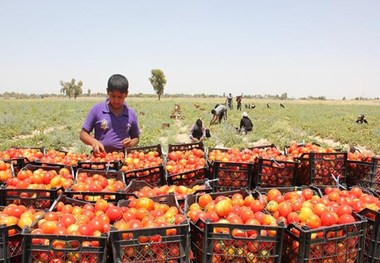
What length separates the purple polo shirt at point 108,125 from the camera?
5.06 metres

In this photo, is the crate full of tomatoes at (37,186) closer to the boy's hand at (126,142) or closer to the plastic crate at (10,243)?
Answer: the plastic crate at (10,243)

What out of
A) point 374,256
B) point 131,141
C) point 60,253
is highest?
point 131,141

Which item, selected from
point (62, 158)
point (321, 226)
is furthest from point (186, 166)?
point (321, 226)

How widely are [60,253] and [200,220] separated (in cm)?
100

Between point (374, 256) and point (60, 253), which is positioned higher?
point (60, 253)

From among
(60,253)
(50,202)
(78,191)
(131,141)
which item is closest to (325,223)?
(60,253)

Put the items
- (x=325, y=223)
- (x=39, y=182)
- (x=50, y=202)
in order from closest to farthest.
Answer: (x=325, y=223), (x=50, y=202), (x=39, y=182)

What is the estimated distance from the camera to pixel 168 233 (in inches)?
95.3

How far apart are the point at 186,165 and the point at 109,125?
4.24 ft

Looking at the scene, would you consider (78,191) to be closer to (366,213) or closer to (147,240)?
(147,240)

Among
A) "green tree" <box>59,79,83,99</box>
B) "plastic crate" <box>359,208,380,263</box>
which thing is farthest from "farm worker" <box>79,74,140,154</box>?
"green tree" <box>59,79,83,99</box>

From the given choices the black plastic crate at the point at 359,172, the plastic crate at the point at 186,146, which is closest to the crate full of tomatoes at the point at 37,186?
the plastic crate at the point at 186,146

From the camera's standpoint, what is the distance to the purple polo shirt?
5.06 metres

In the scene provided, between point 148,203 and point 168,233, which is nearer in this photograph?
point 168,233
